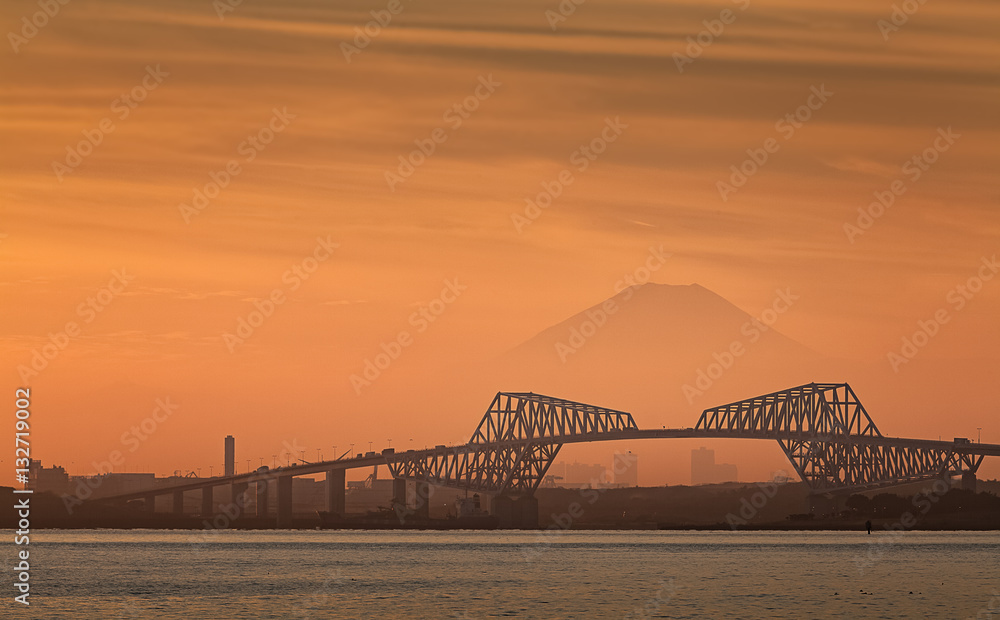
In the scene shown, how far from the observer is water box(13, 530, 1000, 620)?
79.0 metres

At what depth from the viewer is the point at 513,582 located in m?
102

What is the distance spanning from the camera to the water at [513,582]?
3110 inches

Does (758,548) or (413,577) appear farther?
(758,548)

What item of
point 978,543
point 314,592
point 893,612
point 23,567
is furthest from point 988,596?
point 978,543

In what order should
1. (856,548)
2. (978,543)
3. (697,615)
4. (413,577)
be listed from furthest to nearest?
(978,543) < (856,548) < (413,577) < (697,615)

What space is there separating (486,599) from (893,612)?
2313 centimetres

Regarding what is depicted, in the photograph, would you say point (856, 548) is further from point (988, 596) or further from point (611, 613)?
point (611, 613)

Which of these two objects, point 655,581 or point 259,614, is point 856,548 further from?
point 259,614

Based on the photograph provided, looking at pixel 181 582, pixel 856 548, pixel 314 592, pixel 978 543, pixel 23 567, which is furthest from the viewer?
pixel 978 543

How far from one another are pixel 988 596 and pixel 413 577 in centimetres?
4090

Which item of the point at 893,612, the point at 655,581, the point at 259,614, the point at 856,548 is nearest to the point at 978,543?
the point at 856,548

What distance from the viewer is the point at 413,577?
109 metres

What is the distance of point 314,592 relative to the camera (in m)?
92.1

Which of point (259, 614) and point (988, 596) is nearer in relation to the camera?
point (259, 614)
